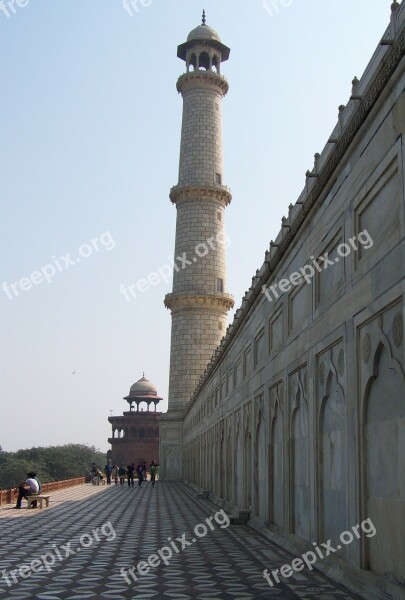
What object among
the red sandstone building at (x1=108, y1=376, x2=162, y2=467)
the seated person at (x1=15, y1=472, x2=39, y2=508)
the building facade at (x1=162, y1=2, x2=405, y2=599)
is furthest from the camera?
the red sandstone building at (x1=108, y1=376, x2=162, y2=467)

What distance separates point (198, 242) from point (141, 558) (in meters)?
29.4

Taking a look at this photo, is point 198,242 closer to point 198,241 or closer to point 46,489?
point 198,241

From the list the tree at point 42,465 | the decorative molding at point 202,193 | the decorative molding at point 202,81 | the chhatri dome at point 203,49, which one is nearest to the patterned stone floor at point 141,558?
the decorative molding at point 202,193

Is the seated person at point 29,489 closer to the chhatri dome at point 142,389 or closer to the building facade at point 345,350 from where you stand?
the building facade at point 345,350

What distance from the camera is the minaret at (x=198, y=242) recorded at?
39219mm

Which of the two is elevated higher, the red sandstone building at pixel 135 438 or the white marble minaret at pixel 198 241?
the white marble minaret at pixel 198 241

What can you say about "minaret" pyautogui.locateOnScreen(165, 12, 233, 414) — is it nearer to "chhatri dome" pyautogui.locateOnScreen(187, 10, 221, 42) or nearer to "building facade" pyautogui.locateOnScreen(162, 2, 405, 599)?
"chhatri dome" pyautogui.locateOnScreen(187, 10, 221, 42)

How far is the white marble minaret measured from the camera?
129 ft

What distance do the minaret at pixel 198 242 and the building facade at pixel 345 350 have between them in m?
24.6

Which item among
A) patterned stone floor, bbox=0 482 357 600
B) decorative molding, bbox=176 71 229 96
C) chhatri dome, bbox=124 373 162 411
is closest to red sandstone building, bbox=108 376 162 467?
chhatri dome, bbox=124 373 162 411

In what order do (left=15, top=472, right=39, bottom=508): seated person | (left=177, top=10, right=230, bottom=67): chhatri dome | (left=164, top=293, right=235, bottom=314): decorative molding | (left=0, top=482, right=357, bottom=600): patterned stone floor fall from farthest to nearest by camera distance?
(left=177, top=10, right=230, bottom=67): chhatri dome < (left=164, top=293, right=235, bottom=314): decorative molding < (left=15, top=472, right=39, bottom=508): seated person < (left=0, top=482, right=357, bottom=600): patterned stone floor

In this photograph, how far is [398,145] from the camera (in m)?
6.61

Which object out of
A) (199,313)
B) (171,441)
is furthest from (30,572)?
(171,441)

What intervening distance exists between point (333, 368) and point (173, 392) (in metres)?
32.7
